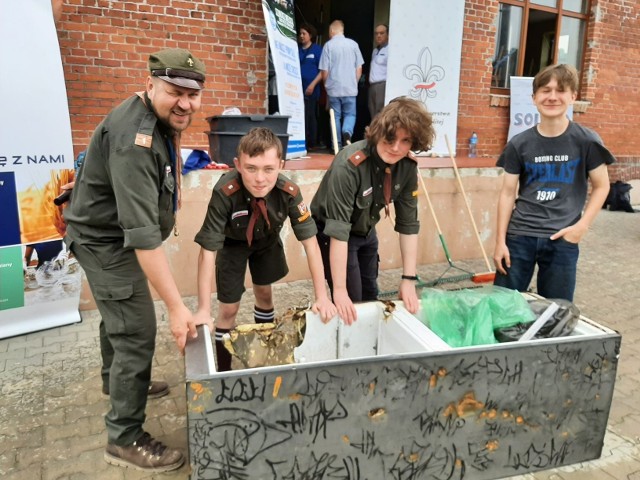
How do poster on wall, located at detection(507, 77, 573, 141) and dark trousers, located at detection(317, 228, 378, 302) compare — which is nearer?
dark trousers, located at detection(317, 228, 378, 302)

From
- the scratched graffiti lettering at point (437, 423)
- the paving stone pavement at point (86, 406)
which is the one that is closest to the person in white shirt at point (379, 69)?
the paving stone pavement at point (86, 406)

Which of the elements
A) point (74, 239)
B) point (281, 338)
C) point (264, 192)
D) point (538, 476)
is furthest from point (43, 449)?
point (538, 476)

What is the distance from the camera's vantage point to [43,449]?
2604mm

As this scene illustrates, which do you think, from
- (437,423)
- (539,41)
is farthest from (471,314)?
(539,41)

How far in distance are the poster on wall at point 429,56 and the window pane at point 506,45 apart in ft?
4.25

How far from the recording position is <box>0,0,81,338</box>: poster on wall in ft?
11.0

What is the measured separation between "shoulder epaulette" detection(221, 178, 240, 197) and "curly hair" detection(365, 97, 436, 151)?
74cm

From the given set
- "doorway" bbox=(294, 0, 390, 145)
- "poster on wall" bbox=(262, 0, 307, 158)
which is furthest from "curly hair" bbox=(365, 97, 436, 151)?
"doorway" bbox=(294, 0, 390, 145)

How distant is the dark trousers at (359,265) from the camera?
9.96 feet

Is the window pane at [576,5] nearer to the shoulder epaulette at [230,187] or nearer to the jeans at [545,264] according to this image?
the jeans at [545,264]

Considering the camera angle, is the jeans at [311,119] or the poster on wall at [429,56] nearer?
the poster on wall at [429,56]

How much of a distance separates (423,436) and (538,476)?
27.9 inches

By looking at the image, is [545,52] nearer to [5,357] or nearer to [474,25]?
[474,25]

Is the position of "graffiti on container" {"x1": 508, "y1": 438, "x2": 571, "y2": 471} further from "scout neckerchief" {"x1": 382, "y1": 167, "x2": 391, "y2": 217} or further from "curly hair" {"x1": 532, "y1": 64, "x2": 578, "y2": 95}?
"curly hair" {"x1": 532, "y1": 64, "x2": 578, "y2": 95}
